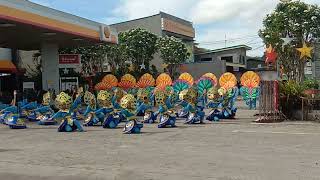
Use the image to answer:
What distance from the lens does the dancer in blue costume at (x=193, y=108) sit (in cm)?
2031

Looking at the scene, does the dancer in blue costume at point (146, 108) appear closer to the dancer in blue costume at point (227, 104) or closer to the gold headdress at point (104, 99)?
the gold headdress at point (104, 99)

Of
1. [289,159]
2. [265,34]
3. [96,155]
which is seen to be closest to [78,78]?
[265,34]

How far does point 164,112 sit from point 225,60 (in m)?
37.8

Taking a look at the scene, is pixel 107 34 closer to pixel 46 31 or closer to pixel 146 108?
pixel 46 31

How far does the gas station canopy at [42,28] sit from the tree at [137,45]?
9.83 meters

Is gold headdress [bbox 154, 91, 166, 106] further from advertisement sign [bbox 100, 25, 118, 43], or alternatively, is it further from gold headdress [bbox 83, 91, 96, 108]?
advertisement sign [bbox 100, 25, 118, 43]

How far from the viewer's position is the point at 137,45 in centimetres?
4478

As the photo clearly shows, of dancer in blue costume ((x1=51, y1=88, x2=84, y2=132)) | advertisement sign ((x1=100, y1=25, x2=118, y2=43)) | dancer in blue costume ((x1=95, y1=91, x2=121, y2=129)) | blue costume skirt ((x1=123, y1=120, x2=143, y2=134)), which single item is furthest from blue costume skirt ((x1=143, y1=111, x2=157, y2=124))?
advertisement sign ((x1=100, y1=25, x2=118, y2=43))

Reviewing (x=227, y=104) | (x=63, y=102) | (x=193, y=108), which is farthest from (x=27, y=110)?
(x=227, y=104)

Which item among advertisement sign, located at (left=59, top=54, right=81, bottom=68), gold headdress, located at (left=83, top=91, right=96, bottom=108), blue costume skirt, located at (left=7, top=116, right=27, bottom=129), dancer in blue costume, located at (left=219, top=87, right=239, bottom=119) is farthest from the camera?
advertisement sign, located at (left=59, top=54, right=81, bottom=68)

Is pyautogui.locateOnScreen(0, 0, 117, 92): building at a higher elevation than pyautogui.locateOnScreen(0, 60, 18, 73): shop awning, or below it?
higher

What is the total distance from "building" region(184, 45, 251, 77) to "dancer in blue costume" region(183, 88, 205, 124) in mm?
32325

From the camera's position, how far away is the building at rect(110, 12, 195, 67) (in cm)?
5475

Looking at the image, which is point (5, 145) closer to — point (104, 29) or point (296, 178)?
point (296, 178)
